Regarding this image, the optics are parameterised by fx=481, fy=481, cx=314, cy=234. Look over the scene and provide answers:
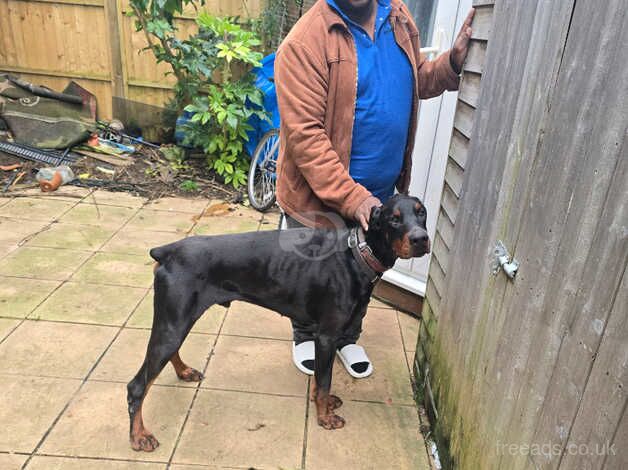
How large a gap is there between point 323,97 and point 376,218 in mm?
575

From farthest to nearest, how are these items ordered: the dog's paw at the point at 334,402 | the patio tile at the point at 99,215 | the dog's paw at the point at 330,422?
1. the patio tile at the point at 99,215
2. the dog's paw at the point at 334,402
3. the dog's paw at the point at 330,422

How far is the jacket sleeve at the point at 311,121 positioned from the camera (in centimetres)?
204

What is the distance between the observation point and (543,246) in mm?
1366

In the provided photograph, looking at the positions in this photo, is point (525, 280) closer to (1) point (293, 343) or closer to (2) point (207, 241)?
(2) point (207, 241)

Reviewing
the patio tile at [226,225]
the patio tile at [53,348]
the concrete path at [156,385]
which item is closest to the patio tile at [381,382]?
the concrete path at [156,385]

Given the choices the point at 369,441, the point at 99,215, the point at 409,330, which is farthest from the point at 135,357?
the point at 99,215

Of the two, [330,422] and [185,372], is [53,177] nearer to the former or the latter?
[185,372]

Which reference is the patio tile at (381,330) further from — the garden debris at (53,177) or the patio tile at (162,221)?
the garden debris at (53,177)

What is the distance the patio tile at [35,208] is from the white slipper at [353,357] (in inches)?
127

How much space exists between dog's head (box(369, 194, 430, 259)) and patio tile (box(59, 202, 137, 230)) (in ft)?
10.7

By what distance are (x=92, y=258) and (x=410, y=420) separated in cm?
277

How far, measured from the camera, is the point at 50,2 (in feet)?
20.4

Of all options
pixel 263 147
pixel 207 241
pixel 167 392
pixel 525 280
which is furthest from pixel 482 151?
pixel 263 147

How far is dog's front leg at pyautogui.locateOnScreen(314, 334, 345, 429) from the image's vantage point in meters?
2.28
